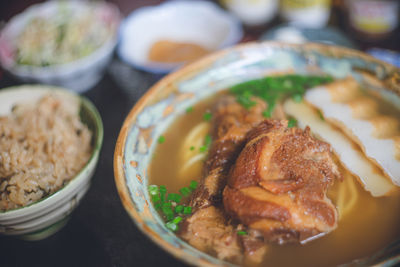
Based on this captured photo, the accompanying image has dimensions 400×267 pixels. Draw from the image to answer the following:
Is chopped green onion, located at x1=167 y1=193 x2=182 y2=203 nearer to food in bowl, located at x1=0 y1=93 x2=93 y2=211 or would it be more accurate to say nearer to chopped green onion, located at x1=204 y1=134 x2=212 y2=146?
chopped green onion, located at x1=204 y1=134 x2=212 y2=146

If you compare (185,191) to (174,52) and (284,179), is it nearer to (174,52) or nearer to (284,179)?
(284,179)

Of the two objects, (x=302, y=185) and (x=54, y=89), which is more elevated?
(x=302, y=185)

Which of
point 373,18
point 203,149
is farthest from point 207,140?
point 373,18

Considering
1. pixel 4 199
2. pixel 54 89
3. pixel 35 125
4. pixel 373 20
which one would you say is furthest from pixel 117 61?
pixel 373 20

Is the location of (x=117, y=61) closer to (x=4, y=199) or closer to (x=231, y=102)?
(x=231, y=102)

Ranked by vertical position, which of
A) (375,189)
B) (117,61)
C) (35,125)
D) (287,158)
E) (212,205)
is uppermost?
(287,158)

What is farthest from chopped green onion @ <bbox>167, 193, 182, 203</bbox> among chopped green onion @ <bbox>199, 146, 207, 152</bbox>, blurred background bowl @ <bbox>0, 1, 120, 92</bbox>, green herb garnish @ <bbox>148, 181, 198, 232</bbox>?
blurred background bowl @ <bbox>0, 1, 120, 92</bbox>

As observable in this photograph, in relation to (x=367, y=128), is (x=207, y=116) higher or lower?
lower

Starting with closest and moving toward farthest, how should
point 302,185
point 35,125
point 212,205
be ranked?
1. point 302,185
2. point 212,205
3. point 35,125
